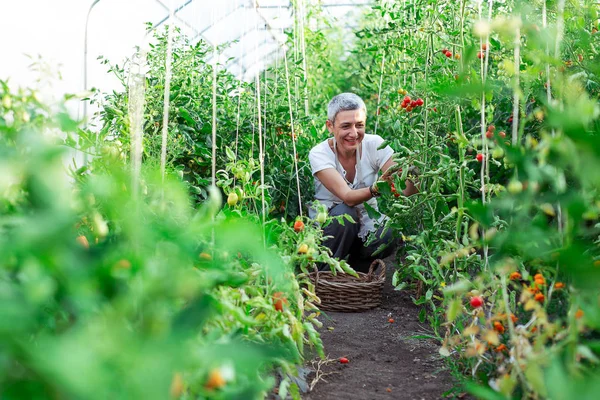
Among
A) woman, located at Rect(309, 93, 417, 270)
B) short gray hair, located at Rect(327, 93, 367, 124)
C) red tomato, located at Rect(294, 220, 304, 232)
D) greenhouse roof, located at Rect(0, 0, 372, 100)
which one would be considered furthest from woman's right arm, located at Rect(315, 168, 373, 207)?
red tomato, located at Rect(294, 220, 304, 232)

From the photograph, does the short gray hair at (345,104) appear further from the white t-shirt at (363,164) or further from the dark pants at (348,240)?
the dark pants at (348,240)

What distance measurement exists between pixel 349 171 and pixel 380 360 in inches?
49.5

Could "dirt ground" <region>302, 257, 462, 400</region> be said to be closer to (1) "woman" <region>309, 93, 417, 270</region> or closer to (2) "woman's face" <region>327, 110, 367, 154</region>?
(1) "woman" <region>309, 93, 417, 270</region>

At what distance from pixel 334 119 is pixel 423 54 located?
58 centimetres

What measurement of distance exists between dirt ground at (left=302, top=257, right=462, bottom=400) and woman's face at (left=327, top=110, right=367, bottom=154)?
770 mm

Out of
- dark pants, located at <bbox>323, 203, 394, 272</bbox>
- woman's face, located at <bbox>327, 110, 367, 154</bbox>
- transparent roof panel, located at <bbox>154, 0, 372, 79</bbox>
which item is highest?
transparent roof panel, located at <bbox>154, 0, 372, 79</bbox>

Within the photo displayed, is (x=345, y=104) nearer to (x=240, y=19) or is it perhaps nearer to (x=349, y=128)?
(x=349, y=128)

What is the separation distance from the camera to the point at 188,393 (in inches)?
38.6

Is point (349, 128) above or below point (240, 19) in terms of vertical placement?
below

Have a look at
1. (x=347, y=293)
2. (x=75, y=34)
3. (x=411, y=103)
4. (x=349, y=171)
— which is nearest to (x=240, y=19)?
(x=75, y=34)

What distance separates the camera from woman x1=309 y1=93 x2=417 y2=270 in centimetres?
284

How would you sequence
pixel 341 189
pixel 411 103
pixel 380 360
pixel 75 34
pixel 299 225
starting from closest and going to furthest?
pixel 299 225, pixel 380 360, pixel 411 103, pixel 341 189, pixel 75 34

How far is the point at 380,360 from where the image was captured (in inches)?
76.1

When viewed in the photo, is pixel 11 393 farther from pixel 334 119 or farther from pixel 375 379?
pixel 334 119
